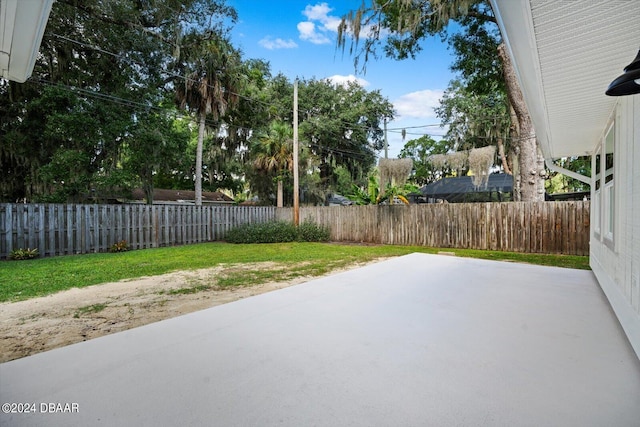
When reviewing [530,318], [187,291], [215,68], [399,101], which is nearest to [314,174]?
[399,101]

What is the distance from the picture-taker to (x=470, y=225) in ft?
28.7

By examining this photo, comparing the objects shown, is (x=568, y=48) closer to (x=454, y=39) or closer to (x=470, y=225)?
(x=470, y=225)

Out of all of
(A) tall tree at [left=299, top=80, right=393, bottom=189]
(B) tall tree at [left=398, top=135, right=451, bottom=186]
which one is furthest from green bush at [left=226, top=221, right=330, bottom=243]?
(B) tall tree at [left=398, top=135, right=451, bottom=186]

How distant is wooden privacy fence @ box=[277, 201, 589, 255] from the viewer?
23.7ft

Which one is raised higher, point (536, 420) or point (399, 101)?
point (399, 101)

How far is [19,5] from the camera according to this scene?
1.27m

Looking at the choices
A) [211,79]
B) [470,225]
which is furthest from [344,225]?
[211,79]

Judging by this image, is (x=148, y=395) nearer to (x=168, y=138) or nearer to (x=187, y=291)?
(x=187, y=291)

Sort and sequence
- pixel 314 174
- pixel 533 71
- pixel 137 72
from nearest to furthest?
pixel 533 71, pixel 137 72, pixel 314 174

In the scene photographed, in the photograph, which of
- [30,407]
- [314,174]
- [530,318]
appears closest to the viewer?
[30,407]

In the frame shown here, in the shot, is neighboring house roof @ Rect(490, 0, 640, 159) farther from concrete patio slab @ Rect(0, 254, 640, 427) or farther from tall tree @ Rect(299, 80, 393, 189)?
tall tree @ Rect(299, 80, 393, 189)

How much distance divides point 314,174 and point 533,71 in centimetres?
1748

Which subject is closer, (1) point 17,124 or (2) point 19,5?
(2) point 19,5

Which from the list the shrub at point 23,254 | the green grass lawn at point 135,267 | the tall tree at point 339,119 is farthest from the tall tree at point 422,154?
the shrub at point 23,254
